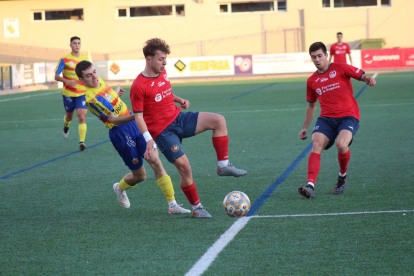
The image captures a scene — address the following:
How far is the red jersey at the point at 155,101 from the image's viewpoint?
5523mm

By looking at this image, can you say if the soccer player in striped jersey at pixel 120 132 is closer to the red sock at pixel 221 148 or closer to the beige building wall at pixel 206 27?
the red sock at pixel 221 148

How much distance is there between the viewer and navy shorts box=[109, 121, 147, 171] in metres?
6.07

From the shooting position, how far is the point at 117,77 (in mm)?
34531

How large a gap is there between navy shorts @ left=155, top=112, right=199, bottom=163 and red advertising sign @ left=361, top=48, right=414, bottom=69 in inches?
1144

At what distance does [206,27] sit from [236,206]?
3596cm

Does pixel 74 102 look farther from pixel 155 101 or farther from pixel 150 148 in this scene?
pixel 150 148

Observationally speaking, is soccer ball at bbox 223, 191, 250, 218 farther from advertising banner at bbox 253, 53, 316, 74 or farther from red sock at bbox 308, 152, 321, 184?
advertising banner at bbox 253, 53, 316, 74

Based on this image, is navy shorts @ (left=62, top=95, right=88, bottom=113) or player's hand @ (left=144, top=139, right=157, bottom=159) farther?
navy shorts @ (left=62, top=95, right=88, bottom=113)

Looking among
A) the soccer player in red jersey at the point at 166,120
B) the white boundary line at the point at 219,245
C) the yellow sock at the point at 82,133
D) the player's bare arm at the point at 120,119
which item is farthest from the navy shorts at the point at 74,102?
the white boundary line at the point at 219,245

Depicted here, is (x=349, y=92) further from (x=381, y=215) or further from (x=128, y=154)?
(x=128, y=154)

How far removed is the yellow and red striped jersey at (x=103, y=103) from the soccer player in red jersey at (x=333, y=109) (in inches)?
84.1

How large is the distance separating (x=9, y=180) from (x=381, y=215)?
5417 millimetres

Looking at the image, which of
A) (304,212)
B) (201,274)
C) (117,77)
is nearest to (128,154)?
(304,212)

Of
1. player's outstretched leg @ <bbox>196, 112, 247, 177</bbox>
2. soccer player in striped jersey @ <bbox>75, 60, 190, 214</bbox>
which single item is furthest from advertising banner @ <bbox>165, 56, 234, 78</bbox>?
player's outstretched leg @ <bbox>196, 112, 247, 177</bbox>
